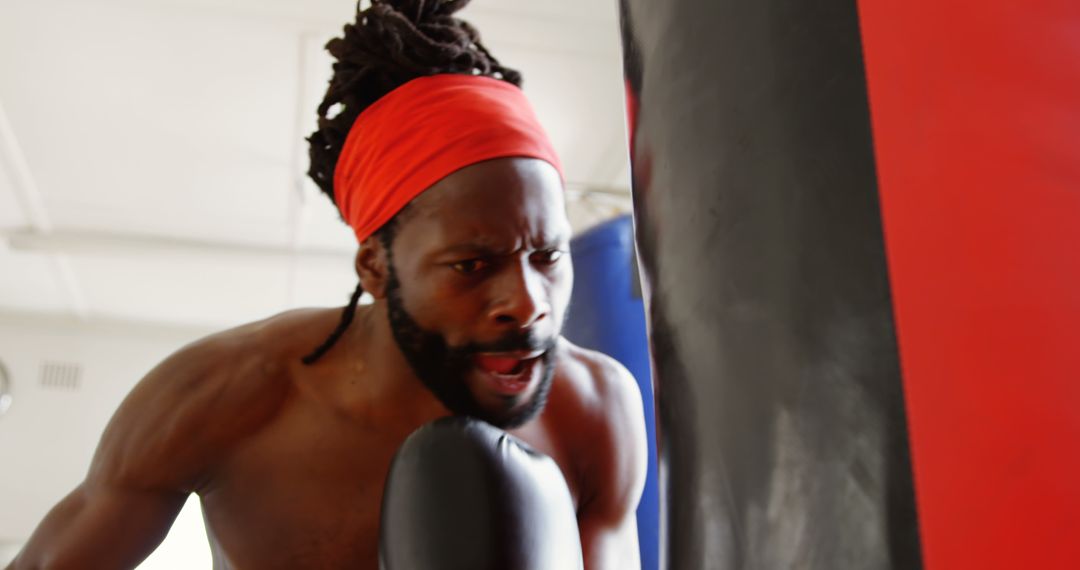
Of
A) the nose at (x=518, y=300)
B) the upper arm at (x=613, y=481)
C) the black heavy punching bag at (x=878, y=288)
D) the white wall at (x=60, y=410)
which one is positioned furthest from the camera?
the white wall at (x=60, y=410)

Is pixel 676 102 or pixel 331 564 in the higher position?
pixel 676 102

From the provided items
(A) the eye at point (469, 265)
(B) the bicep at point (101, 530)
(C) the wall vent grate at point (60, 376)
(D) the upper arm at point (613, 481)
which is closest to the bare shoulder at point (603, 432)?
(D) the upper arm at point (613, 481)

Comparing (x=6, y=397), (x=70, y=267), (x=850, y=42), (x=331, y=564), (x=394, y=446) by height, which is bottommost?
(x=331, y=564)

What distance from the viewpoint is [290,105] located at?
2.45 meters

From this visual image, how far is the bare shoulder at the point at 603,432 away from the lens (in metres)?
1.04

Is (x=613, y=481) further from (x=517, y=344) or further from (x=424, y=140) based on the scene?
(x=424, y=140)

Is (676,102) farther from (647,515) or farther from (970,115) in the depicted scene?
(647,515)

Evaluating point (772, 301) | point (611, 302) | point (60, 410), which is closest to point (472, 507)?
point (772, 301)

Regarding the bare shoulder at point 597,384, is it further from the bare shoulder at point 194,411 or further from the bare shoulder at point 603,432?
the bare shoulder at point 194,411

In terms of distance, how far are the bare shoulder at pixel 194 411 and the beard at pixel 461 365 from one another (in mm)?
153

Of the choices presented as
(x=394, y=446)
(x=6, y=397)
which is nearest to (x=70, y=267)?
(x=6, y=397)

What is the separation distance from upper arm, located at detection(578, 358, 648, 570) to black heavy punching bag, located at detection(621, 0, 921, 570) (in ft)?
2.14

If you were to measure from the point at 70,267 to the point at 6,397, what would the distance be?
94 centimetres

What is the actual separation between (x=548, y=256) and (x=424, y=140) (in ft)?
0.51
